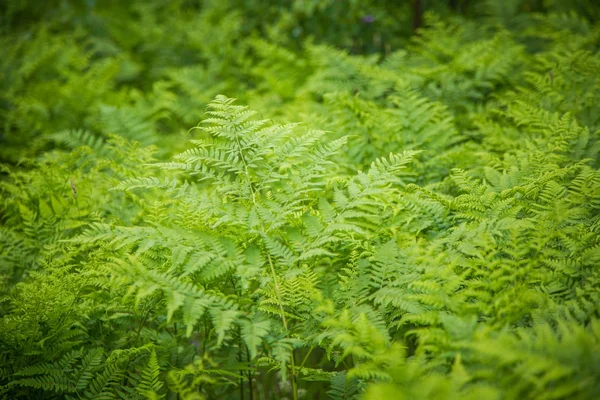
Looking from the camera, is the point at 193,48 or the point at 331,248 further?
the point at 193,48

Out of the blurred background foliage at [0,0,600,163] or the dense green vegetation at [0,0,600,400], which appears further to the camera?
the blurred background foliage at [0,0,600,163]

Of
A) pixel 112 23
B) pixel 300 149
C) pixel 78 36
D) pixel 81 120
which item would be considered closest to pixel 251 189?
pixel 300 149

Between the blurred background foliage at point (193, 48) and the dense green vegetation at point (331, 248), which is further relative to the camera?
the blurred background foliage at point (193, 48)

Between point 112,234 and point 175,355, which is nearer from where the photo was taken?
point 112,234

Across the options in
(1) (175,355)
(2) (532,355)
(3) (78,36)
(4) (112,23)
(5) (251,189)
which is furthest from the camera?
(4) (112,23)

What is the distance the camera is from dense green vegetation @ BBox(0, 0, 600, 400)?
173cm

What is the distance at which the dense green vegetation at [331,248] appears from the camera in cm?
173

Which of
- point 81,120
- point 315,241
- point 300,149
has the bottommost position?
point 81,120

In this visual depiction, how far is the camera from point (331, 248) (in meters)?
2.40

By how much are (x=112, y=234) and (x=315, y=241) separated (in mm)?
923

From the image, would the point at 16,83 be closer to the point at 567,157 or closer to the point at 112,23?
the point at 112,23

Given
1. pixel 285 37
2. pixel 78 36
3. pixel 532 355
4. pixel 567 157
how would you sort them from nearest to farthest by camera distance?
pixel 532 355 → pixel 567 157 → pixel 285 37 → pixel 78 36

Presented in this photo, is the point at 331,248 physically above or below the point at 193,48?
below

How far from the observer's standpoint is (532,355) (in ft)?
4.50
